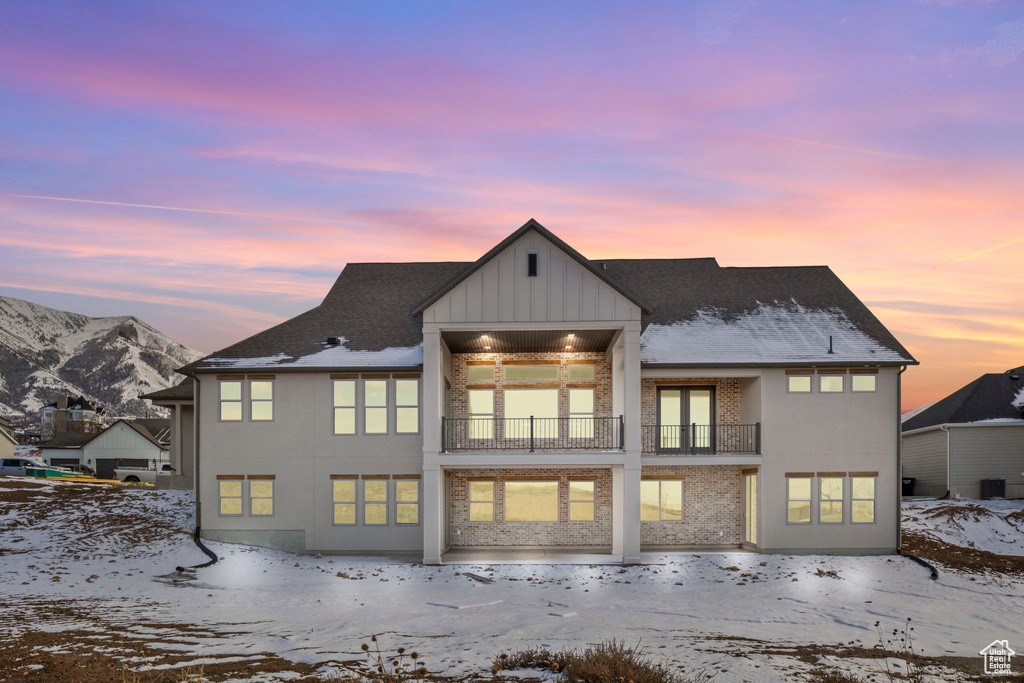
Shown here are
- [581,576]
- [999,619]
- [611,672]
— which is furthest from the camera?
[581,576]

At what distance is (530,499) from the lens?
24594 millimetres

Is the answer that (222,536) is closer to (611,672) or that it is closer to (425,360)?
(425,360)

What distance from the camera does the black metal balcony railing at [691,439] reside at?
80.8 feet

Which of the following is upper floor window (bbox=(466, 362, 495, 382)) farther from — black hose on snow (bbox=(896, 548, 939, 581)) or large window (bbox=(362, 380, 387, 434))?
black hose on snow (bbox=(896, 548, 939, 581))

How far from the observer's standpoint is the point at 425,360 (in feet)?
72.6

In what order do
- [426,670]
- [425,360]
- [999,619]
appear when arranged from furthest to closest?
[425,360] → [999,619] → [426,670]

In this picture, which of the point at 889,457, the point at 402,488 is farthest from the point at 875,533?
Result: the point at 402,488

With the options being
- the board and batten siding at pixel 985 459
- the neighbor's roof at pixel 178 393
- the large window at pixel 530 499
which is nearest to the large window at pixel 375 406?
the large window at pixel 530 499

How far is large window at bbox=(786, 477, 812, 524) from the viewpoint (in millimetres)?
23125

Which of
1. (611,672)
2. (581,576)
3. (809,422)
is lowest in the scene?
(581,576)

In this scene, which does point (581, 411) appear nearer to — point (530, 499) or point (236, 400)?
point (530, 499)

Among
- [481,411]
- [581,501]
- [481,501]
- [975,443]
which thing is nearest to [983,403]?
[975,443]

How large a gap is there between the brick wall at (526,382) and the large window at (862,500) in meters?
8.20

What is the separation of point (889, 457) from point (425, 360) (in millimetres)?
14747
